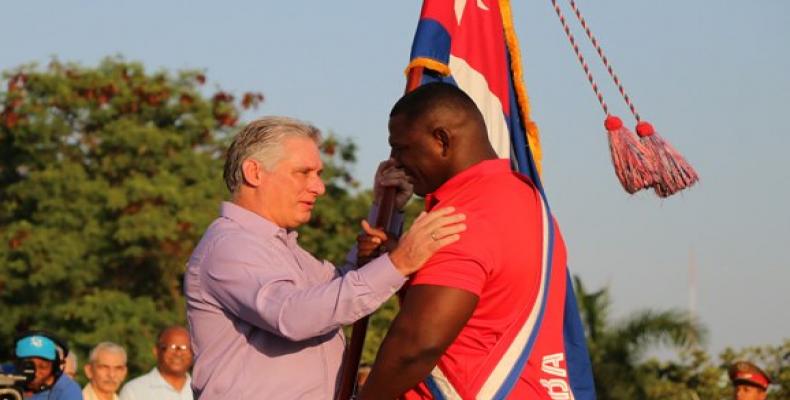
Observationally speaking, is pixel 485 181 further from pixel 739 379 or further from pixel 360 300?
pixel 739 379

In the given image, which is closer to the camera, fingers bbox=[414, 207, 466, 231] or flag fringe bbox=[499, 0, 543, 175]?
fingers bbox=[414, 207, 466, 231]

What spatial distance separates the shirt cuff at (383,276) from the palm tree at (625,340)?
17.0m

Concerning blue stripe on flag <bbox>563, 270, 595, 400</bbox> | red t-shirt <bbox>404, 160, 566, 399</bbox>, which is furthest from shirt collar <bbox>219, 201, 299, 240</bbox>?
blue stripe on flag <bbox>563, 270, 595, 400</bbox>

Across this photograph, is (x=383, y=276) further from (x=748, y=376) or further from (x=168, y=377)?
(x=168, y=377)

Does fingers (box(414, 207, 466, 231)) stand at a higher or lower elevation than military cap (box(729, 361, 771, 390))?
higher

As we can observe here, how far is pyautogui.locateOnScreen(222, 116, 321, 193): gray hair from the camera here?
5.76 m

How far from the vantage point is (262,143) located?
5.77m

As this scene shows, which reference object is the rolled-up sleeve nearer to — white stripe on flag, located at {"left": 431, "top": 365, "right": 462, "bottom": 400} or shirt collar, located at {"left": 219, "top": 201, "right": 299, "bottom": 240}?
shirt collar, located at {"left": 219, "top": 201, "right": 299, "bottom": 240}

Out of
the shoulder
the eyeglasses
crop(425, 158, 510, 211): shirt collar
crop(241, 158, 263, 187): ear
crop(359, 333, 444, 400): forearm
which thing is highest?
the eyeglasses

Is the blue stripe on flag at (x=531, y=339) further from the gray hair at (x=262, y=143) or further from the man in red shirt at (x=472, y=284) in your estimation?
the gray hair at (x=262, y=143)

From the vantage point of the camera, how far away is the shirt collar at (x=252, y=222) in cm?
572

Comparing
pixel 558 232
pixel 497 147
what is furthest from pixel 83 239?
pixel 558 232

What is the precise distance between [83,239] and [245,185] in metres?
25.6

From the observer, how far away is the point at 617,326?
23.0 m
